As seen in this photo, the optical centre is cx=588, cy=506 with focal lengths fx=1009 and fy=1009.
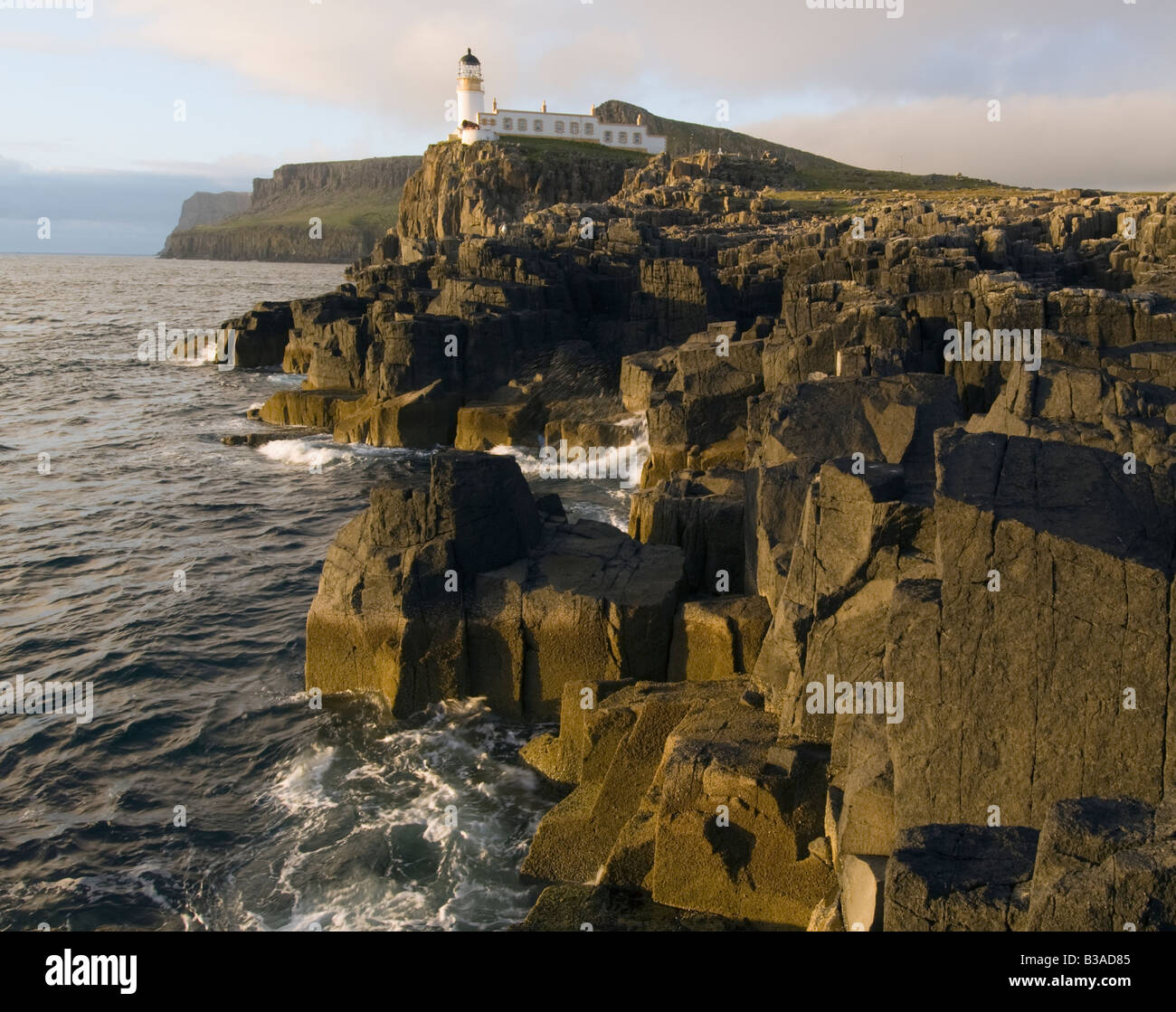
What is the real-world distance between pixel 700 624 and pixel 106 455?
34.5 meters

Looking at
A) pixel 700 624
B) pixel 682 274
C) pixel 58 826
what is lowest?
pixel 58 826

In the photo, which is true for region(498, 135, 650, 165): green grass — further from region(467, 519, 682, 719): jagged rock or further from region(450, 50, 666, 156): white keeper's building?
region(467, 519, 682, 719): jagged rock

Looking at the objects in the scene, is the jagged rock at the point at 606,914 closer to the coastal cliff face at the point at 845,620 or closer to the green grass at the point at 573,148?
the coastal cliff face at the point at 845,620

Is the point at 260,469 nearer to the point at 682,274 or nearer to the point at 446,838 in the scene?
the point at 682,274

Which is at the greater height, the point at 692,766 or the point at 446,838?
the point at 692,766

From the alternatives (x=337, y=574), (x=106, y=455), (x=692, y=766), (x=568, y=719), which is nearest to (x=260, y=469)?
(x=106, y=455)

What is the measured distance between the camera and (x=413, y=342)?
44.8 meters
